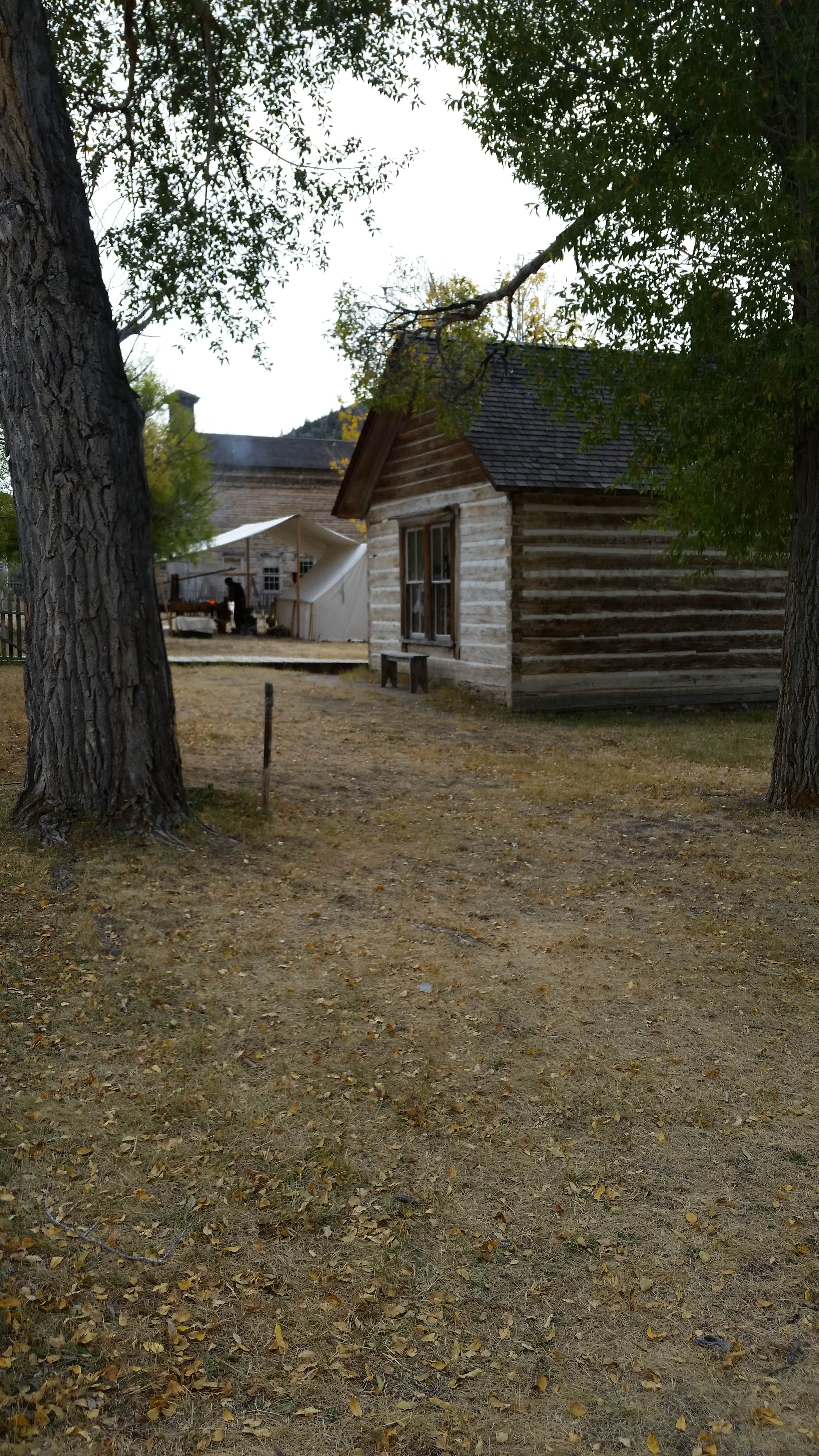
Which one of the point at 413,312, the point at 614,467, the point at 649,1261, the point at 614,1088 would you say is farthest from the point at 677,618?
the point at 649,1261

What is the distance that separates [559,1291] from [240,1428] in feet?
3.45

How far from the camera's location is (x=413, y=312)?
11.9 m

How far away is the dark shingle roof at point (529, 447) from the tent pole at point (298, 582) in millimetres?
12491

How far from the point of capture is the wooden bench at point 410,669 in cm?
1752

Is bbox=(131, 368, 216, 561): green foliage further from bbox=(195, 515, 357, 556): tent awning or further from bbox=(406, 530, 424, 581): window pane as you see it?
bbox=(406, 530, 424, 581): window pane

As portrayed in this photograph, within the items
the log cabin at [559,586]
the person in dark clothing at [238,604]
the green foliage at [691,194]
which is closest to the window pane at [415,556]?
the log cabin at [559,586]

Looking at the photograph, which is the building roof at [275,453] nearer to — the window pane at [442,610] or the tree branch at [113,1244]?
the window pane at [442,610]

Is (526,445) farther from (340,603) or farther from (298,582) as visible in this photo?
(298,582)

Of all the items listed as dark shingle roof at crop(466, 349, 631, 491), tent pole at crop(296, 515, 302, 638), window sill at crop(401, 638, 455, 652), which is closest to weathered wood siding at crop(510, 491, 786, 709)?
dark shingle roof at crop(466, 349, 631, 491)

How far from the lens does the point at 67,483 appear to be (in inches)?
278

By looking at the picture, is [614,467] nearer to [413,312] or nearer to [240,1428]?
[413,312]

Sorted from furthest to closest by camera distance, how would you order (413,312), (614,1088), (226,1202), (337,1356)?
(413,312) < (614,1088) < (226,1202) < (337,1356)

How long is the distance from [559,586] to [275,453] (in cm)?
3112

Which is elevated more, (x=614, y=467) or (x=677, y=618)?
(x=614, y=467)
